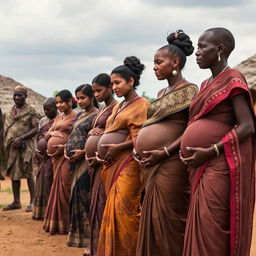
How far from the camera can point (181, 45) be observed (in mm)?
4930

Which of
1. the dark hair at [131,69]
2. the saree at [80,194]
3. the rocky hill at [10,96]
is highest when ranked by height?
the rocky hill at [10,96]

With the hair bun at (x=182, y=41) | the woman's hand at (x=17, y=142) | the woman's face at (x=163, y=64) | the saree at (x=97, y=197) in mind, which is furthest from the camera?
the woman's hand at (x=17, y=142)

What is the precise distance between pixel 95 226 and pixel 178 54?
2.30 metres

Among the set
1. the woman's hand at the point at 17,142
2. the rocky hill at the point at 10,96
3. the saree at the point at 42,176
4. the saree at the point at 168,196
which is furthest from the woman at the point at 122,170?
the rocky hill at the point at 10,96

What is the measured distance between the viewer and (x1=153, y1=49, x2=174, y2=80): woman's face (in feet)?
15.8

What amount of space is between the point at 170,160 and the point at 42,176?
4759mm

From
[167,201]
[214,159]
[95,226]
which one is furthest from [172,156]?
[95,226]

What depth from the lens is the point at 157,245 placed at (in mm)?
4633

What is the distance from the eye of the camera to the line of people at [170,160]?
3928mm

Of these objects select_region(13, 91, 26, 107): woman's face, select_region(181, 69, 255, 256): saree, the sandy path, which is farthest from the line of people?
select_region(13, 91, 26, 107): woman's face

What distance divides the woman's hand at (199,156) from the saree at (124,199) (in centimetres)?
136

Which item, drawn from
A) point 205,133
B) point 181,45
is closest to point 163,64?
point 181,45

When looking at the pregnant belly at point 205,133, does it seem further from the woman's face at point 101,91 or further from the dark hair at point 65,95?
the dark hair at point 65,95

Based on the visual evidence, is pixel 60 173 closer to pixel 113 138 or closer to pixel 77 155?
pixel 77 155
